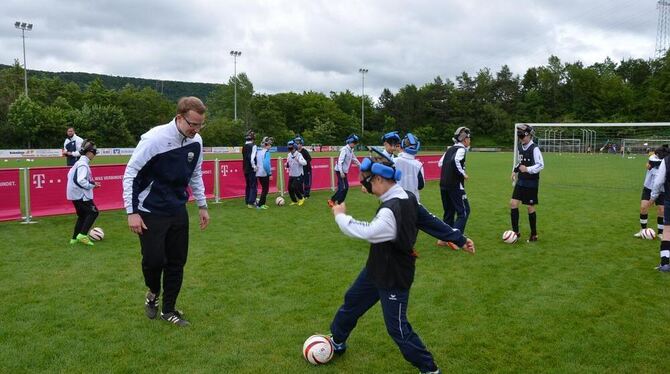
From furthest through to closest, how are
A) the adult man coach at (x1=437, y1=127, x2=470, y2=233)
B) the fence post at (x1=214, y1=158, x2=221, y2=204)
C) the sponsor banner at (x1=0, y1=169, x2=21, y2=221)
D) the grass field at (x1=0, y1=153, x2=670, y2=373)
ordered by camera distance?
the fence post at (x1=214, y1=158, x2=221, y2=204), the sponsor banner at (x1=0, y1=169, x2=21, y2=221), the adult man coach at (x1=437, y1=127, x2=470, y2=233), the grass field at (x1=0, y1=153, x2=670, y2=373)

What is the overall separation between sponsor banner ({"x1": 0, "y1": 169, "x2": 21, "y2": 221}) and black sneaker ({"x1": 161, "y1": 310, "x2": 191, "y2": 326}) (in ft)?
27.7

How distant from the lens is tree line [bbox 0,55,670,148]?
67.8 metres

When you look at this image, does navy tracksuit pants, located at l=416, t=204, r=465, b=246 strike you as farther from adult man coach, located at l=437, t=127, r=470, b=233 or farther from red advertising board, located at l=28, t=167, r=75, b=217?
red advertising board, located at l=28, t=167, r=75, b=217

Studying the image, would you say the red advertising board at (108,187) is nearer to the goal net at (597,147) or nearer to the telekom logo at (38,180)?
the telekom logo at (38,180)

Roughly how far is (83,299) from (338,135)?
81.9 meters

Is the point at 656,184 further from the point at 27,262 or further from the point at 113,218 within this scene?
the point at 113,218

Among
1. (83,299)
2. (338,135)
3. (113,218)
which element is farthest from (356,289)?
(338,135)

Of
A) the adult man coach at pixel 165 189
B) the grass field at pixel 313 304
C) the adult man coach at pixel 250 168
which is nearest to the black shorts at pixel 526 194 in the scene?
the grass field at pixel 313 304

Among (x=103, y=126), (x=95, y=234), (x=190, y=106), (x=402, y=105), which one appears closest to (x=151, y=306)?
(x=190, y=106)

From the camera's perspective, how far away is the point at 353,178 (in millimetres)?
20656

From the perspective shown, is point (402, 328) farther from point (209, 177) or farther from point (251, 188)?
point (209, 177)

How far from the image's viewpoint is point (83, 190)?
29.4 ft

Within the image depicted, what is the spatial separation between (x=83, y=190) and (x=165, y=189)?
16.5ft

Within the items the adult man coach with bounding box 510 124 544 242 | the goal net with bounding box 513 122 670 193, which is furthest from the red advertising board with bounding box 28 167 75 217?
the goal net with bounding box 513 122 670 193
